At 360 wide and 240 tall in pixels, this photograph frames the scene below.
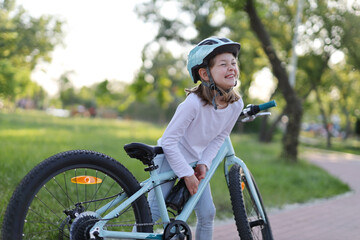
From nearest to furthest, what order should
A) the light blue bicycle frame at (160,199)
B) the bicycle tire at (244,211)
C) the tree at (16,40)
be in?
the light blue bicycle frame at (160,199) < the bicycle tire at (244,211) < the tree at (16,40)

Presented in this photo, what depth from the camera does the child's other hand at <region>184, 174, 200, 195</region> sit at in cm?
266

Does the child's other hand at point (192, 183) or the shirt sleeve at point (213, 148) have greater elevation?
the shirt sleeve at point (213, 148)

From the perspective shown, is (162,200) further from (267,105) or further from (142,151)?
(267,105)

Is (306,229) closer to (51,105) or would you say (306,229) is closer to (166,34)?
(166,34)

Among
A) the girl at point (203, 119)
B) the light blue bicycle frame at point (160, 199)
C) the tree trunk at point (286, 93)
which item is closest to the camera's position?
the light blue bicycle frame at point (160, 199)

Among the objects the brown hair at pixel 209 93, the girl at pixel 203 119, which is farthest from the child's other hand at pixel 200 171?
the brown hair at pixel 209 93

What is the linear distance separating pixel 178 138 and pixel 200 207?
54 cm

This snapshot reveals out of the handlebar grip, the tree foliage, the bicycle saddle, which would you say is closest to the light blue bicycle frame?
the bicycle saddle

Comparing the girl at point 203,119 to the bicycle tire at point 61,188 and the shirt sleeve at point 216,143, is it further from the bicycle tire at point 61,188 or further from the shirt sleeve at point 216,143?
the bicycle tire at point 61,188

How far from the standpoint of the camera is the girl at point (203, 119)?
8.71ft

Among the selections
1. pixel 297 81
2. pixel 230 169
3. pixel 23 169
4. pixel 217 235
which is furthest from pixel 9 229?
pixel 297 81

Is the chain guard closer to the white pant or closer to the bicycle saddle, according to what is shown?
the white pant

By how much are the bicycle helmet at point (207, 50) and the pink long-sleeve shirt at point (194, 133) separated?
0.19 m

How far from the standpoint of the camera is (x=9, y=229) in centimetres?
202
